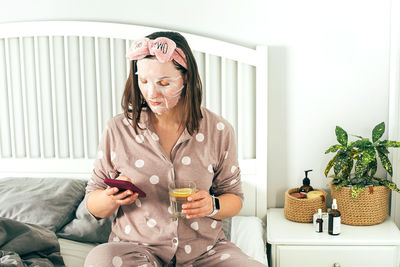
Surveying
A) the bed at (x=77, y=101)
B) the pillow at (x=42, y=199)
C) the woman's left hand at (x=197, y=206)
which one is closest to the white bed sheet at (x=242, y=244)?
the bed at (x=77, y=101)

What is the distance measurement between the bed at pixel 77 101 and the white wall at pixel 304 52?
3.6 inches

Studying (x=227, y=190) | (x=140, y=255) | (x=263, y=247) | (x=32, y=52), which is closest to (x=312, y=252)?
(x=263, y=247)

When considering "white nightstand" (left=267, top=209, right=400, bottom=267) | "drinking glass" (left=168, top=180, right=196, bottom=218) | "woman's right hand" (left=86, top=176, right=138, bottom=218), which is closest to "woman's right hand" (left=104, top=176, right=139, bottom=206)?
"woman's right hand" (left=86, top=176, right=138, bottom=218)

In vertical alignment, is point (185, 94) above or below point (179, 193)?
above

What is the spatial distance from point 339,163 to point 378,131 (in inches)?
9.1

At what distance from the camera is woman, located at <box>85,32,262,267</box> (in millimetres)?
1483

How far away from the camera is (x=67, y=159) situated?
2.43m

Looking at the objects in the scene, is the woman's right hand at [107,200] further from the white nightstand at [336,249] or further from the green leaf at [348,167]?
the green leaf at [348,167]

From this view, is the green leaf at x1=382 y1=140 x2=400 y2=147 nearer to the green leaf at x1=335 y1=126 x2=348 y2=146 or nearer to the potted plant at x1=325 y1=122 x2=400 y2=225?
the potted plant at x1=325 y1=122 x2=400 y2=225

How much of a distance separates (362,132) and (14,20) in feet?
6.11

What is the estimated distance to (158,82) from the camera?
148 cm

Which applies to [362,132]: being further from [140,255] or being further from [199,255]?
[140,255]

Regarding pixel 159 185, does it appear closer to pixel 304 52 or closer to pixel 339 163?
pixel 339 163

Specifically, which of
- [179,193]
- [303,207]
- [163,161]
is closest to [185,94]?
[163,161]
